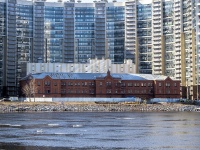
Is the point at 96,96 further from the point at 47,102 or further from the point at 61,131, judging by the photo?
the point at 61,131

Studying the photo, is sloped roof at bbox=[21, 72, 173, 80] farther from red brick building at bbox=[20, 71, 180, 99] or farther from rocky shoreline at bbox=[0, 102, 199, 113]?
rocky shoreline at bbox=[0, 102, 199, 113]

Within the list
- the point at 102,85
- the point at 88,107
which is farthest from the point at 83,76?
the point at 88,107

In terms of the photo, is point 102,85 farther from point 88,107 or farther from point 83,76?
point 88,107

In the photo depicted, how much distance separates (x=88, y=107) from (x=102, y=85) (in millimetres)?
26946

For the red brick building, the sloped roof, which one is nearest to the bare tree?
the red brick building

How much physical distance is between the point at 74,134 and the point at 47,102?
108 metres

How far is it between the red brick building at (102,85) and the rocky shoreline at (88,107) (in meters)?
12.4

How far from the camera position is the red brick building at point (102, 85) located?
609 feet

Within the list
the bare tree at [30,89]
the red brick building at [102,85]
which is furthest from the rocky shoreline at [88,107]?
the bare tree at [30,89]

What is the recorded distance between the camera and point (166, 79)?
194 m

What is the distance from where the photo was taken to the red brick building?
186 metres

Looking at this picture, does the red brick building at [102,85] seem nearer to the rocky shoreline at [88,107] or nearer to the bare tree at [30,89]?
the bare tree at [30,89]

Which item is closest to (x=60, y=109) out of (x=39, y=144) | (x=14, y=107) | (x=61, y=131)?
(x=14, y=107)

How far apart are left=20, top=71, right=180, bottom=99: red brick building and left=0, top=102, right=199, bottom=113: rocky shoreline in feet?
40.7
